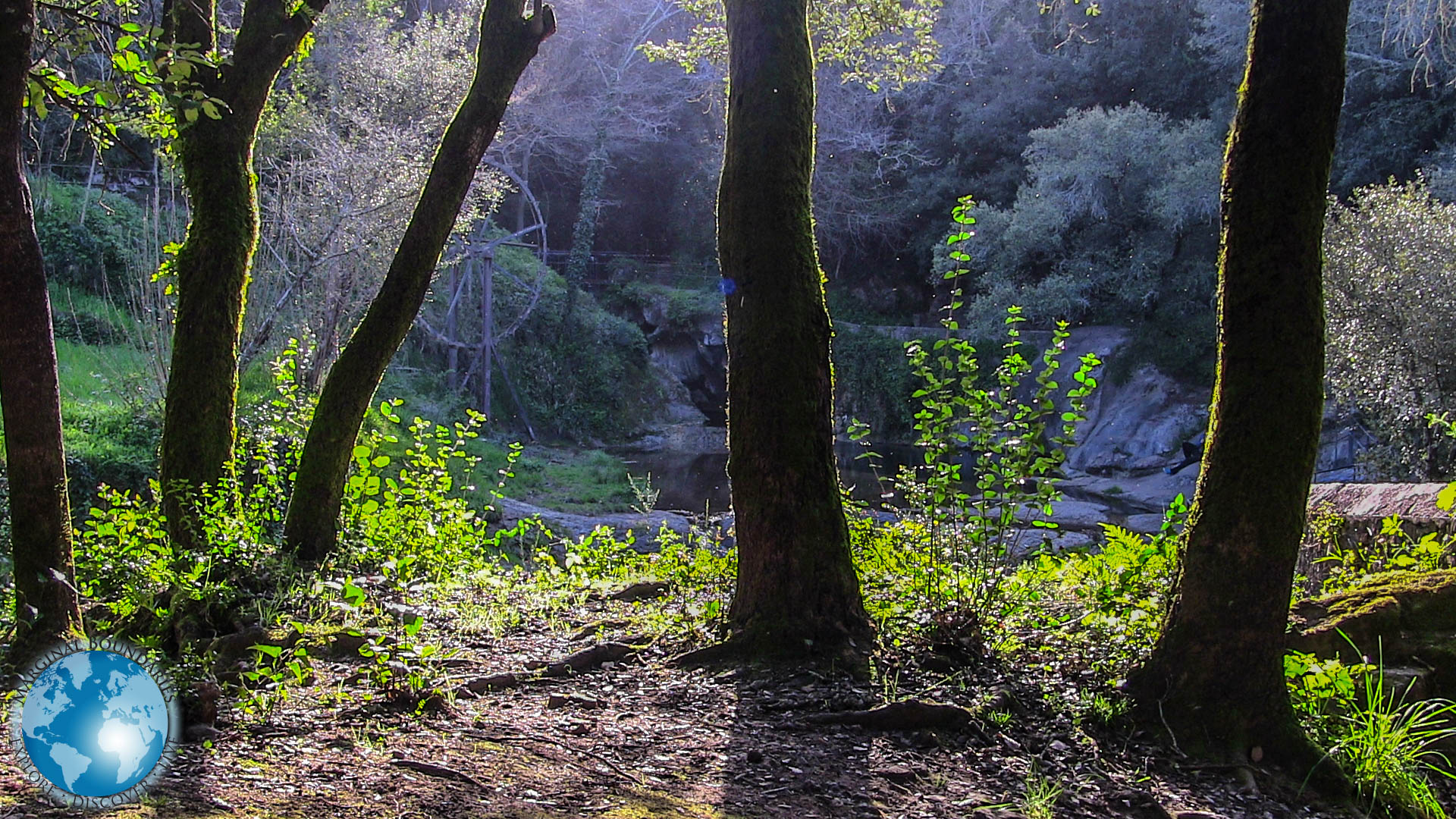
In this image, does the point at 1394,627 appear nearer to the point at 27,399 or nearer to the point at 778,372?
the point at 778,372

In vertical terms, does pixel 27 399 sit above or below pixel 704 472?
above

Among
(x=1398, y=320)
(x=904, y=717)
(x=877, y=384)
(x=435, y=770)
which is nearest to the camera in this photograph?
(x=435, y=770)

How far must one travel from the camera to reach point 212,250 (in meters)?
5.18

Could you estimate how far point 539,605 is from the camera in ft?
17.2

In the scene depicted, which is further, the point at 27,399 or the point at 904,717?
the point at 904,717

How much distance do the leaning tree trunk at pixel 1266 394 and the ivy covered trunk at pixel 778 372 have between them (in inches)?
49.2

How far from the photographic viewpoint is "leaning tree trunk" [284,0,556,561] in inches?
215

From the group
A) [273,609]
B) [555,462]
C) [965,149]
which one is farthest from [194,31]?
[965,149]

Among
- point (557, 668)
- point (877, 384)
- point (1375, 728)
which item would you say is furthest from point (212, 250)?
point (877, 384)

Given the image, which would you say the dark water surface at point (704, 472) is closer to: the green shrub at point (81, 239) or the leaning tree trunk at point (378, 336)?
the leaning tree trunk at point (378, 336)

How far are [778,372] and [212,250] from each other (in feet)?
10.6

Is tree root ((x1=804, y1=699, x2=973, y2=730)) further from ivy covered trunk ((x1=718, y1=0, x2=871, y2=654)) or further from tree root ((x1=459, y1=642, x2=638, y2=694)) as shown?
tree root ((x1=459, y1=642, x2=638, y2=694))

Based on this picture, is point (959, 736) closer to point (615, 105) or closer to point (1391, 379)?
point (1391, 379)

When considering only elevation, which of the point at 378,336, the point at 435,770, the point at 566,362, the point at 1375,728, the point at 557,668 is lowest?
the point at 557,668
